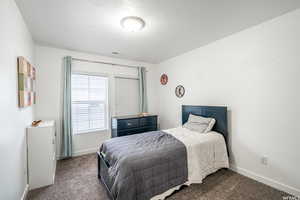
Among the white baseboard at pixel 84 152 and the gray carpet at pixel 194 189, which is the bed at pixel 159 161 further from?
the white baseboard at pixel 84 152

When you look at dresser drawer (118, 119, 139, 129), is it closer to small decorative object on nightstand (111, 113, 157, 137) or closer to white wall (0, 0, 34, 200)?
small decorative object on nightstand (111, 113, 157, 137)

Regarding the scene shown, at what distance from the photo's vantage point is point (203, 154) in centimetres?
212

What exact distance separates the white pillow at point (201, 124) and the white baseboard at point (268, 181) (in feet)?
2.73

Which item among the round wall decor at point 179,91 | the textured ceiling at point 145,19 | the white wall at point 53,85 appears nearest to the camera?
the textured ceiling at point 145,19

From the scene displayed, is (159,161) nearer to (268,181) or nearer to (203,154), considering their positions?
(203,154)

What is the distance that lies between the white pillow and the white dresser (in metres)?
2.53

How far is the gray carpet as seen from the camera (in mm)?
1804

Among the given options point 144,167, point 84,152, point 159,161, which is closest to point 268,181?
point 159,161

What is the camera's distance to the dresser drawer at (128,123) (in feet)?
11.0

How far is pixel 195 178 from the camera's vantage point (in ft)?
6.37

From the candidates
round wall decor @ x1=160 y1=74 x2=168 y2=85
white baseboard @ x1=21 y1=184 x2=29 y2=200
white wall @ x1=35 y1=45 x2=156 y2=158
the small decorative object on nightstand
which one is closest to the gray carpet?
white baseboard @ x1=21 y1=184 x2=29 y2=200

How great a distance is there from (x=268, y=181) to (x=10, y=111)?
3564 millimetres

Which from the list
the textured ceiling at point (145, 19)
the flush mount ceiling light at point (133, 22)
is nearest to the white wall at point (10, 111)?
the textured ceiling at point (145, 19)

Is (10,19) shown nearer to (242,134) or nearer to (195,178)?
(195,178)
